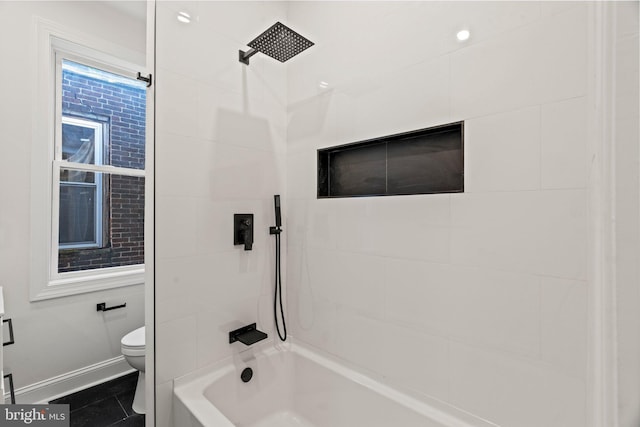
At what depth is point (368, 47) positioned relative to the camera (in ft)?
4.74

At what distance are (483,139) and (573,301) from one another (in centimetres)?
62

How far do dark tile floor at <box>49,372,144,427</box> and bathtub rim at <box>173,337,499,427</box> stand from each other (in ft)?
2.57

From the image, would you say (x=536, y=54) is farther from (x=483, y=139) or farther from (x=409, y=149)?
(x=409, y=149)

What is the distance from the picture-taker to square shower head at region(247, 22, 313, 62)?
51.0 inches

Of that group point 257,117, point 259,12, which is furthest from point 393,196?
point 259,12

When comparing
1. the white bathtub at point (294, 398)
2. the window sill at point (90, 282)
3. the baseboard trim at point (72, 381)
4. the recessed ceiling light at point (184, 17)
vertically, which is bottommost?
the baseboard trim at point (72, 381)

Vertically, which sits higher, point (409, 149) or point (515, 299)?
point (409, 149)

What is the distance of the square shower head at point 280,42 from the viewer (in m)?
1.30

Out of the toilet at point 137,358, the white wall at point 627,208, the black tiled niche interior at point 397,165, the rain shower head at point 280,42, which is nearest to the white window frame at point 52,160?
the toilet at point 137,358

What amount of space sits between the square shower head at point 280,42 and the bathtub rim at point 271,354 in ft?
5.29

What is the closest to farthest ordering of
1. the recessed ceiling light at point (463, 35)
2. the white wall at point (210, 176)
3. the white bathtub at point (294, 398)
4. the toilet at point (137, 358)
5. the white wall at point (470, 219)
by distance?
the white wall at point (470, 219) < the recessed ceiling light at point (463, 35) < the white bathtub at point (294, 398) < the white wall at point (210, 176) < the toilet at point (137, 358)

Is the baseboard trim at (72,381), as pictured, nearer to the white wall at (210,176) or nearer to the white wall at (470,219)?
the white wall at (210,176)

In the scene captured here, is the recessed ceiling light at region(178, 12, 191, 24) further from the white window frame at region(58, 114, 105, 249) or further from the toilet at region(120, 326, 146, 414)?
the toilet at region(120, 326, 146, 414)

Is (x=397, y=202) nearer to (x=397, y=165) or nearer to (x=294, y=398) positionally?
(x=397, y=165)
